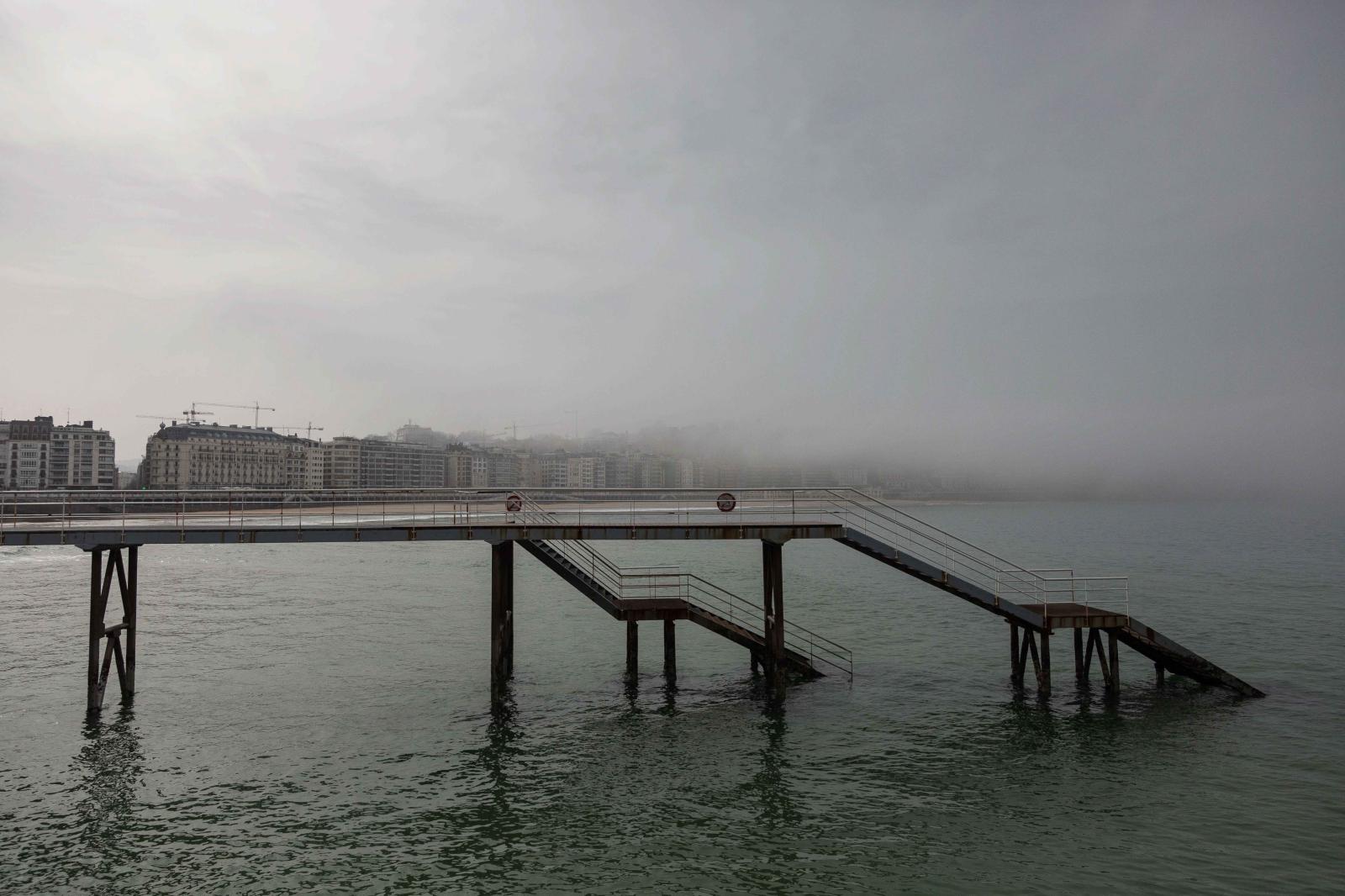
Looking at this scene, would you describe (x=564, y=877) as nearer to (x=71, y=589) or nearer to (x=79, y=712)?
(x=79, y=712)

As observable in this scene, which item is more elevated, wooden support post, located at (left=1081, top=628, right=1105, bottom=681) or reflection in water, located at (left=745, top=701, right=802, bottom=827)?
wooden support post, located at (left=1081, top=628, right=1105, bottom=681)

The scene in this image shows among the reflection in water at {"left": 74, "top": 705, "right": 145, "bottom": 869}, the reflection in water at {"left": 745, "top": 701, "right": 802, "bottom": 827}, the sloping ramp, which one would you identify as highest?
the sloping ramp

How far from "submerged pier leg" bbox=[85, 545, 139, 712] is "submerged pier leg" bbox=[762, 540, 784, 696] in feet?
73.6

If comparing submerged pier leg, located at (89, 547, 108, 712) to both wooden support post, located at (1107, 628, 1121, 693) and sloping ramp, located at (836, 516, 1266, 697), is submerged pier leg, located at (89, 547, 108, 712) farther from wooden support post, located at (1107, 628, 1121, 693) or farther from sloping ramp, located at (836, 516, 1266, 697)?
wooden support post, located at (1107, 628, 1121, 693)

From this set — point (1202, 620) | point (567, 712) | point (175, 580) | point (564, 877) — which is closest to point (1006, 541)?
point (1202, 620)

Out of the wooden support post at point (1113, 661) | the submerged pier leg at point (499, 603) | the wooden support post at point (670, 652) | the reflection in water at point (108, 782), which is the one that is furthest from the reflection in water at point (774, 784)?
the reflection in water at point (108, 782)

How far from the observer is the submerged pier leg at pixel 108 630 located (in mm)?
30719

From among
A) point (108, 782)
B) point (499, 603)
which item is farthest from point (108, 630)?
point (499, 603)

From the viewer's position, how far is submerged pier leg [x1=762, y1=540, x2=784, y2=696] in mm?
32719

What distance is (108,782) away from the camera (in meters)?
25.0

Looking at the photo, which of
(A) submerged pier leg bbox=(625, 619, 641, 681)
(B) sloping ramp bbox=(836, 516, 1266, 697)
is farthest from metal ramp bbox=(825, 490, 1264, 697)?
(A) submerged pier leg bbox=(625, 619, 641, 681)

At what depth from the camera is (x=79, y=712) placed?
106ft

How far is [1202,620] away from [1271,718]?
32.7 m

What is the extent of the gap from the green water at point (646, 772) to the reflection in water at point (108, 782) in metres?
0.10
